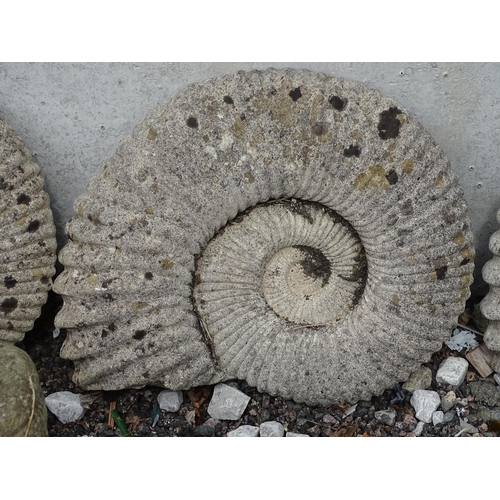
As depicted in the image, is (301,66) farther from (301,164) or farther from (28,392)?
(28,392)

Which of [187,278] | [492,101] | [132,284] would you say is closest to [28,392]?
[132,284]

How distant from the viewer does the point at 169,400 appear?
1772 mm

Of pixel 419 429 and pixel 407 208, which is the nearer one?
pixel 407 208

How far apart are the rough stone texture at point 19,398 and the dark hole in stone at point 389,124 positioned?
104cm

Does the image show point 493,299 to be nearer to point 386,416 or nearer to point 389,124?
point 386,416

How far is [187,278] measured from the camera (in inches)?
63.0

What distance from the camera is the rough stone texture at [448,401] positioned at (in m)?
1.80

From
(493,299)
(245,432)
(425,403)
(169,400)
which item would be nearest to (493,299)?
(493,299)

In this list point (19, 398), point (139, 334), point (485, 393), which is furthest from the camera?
point (485, 393)

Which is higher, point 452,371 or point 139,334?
point 452,371

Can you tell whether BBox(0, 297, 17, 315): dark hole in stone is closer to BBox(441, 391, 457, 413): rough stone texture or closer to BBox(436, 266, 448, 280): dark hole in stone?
BBox(436, 266, 448, 280): dark hole in stone

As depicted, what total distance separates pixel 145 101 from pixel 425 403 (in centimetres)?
114

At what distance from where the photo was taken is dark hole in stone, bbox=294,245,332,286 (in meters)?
1.67

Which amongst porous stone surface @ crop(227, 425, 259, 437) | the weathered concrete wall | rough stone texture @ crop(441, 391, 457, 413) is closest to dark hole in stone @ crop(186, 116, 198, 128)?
the weathered concrete wall
